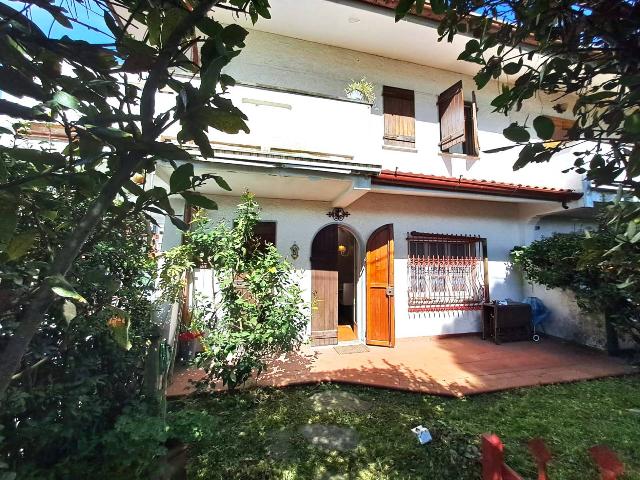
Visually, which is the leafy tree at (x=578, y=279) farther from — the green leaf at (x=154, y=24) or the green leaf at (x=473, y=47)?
the green leaf at (x=154, y=24)

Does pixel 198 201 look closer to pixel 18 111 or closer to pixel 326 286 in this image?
pixel 18 111

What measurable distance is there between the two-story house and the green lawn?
7.06ft

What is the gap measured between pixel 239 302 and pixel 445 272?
5.64 meters

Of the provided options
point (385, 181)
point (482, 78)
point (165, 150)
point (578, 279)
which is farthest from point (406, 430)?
point (578, 279)

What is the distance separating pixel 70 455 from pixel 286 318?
2.58 meters

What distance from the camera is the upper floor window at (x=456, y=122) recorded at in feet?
23.6

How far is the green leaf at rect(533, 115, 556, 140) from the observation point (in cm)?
116

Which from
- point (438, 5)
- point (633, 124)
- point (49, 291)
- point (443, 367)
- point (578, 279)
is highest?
point (438, 5)

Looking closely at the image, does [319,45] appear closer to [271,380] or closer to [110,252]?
[110,252]

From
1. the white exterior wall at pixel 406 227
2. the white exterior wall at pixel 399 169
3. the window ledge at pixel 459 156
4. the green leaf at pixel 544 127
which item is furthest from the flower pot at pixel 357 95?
the green leaf at pixel 544 127

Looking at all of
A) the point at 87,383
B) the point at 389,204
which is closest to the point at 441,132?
the point at 389,204

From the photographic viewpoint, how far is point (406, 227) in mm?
7609

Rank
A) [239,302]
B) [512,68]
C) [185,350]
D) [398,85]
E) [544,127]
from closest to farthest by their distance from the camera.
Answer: [544,127]
[512,68]
[239,302]
[185,350]
[398,85]

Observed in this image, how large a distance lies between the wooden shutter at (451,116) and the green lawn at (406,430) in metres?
5.50
